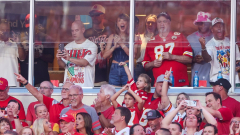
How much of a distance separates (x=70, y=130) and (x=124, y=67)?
207 centimetres

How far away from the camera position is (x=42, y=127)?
701 cm

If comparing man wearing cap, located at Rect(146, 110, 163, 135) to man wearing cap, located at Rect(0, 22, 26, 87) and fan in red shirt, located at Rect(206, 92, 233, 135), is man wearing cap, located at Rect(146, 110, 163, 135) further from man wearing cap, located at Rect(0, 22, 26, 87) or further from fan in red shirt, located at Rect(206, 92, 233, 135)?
man wearing cap, located at Rect(0, 22, 26, 87)

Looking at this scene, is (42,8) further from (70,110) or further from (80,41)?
(70,110)

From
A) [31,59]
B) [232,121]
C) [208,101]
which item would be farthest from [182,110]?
[31,59]

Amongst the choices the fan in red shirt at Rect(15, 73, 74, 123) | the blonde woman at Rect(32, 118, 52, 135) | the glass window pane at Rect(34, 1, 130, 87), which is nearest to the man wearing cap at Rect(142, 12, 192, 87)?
the glass window pane at Rect(34, 1, 130, 87)

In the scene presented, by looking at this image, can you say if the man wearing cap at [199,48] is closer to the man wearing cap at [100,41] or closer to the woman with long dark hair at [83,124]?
the man wearing cap at [100,41]

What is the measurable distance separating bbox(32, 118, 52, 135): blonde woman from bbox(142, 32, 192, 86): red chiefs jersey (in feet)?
8.78

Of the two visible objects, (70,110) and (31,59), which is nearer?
(70,110)

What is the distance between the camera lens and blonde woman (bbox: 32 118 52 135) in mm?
6996

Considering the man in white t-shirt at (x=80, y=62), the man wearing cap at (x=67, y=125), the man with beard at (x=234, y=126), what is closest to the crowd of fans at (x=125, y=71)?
the man in white t-shirt at (x=80, y=62)

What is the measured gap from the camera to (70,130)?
6805 millimetres

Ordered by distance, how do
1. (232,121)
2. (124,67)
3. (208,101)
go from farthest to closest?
(124,67), (208,101), (232,121)

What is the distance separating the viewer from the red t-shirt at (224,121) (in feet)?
22.7

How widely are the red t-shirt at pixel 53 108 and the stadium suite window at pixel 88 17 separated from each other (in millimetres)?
1309
